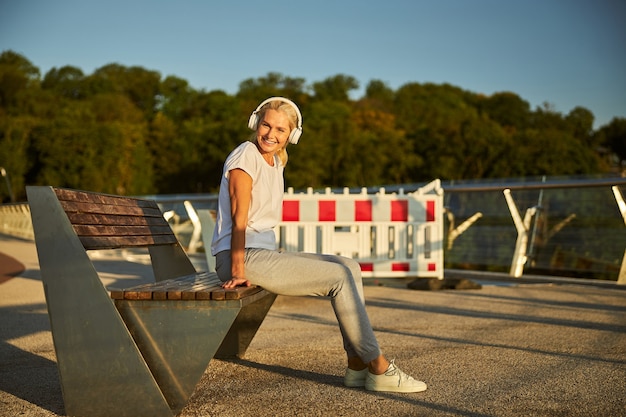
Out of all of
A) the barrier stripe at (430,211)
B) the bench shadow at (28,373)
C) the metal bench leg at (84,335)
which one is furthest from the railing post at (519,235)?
the metal bench leg at (84,335)

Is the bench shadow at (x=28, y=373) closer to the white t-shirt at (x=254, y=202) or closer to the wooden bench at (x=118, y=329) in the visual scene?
the wooden bench at (x=118, y=329)

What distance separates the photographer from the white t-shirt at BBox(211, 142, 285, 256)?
5.09 m

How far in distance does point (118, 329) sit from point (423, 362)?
2360 mm

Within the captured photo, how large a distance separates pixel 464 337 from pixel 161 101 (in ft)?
350

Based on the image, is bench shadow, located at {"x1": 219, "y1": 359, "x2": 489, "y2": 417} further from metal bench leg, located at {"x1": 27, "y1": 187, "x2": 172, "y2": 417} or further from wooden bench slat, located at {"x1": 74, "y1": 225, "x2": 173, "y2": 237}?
metal bench leg, located at {"x1": 27, "y1": 187, "x2": 172, "y2": 417}

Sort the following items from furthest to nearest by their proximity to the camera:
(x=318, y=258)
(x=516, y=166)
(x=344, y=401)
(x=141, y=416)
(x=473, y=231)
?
(x=516, y=166), (x=473, y=231), (x=318, y=258), (x=344, y=401), (x=141, y=416)

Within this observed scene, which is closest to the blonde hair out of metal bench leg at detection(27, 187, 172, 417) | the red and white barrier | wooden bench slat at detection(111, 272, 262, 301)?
wooden bench slat at detection(111, 272, 262, 301)

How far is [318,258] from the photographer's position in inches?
208

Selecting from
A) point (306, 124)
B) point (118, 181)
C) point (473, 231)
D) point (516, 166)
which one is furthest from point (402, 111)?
point (473, 231)

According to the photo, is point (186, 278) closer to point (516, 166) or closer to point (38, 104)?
point (516, 166)

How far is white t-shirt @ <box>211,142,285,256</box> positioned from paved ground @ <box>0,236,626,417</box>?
0.84 meters

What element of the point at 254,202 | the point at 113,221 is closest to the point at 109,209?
the point at 113,221

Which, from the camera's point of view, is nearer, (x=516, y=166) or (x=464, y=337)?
(x=464, y=337)

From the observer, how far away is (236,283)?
16.0 ft
